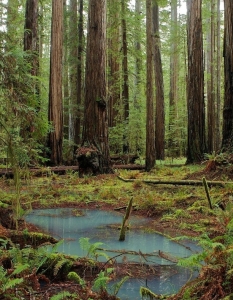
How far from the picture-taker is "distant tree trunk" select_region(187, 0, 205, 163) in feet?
44.2

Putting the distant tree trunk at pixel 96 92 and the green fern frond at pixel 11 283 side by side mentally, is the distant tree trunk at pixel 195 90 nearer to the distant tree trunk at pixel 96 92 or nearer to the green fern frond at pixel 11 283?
the distant tree trunk at pixel 96 92

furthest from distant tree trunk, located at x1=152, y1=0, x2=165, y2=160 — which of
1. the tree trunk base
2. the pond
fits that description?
the pond

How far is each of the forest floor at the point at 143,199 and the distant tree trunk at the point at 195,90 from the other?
4.00 metres

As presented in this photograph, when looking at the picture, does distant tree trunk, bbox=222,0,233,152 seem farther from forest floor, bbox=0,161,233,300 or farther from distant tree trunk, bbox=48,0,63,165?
distant tree trunk, bbox=48,0,63,165

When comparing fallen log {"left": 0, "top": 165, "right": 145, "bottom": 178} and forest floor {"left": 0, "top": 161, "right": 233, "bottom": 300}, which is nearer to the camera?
forest floor {"left": 0, "top": 161, "right": 233, "bottom": 300}

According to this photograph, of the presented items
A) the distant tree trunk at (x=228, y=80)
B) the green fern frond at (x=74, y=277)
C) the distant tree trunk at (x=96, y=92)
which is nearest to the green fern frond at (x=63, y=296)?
the green fern frond at (x=74, y=277)

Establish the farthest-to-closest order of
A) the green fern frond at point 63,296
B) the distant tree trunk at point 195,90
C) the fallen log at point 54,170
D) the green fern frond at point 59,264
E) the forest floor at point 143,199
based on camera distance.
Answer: the distant tree trunk at point 195,90
the fallen log at point 54,170
the forest floor at point 143,199
the green fern frond at point 59,264
the green fern frond at point 63,296

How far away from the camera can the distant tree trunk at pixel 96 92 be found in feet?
35.7

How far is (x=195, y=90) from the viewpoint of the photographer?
45.0ft

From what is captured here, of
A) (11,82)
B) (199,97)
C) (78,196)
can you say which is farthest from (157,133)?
(11,82)

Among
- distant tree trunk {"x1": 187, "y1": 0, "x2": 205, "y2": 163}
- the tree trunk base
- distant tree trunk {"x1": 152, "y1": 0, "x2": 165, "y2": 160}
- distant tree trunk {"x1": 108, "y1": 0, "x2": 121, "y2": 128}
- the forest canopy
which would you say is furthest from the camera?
distant tree trunk {"x1": 152, "y1": 0, "x2": 165, "y2": 160}

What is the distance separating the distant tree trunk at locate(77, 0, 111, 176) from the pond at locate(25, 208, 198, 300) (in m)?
4.18

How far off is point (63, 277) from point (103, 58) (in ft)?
29.0

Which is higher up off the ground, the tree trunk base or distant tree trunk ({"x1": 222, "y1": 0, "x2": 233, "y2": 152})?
distant tree trunk ({"x1": 222, "y1": 0, "x2": 233, "y2": 152})
